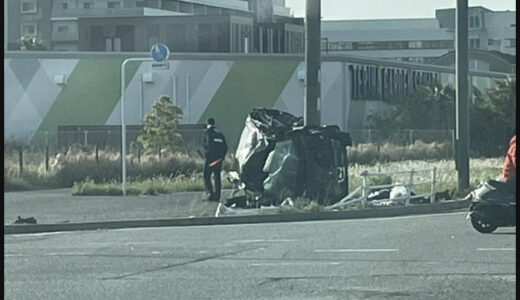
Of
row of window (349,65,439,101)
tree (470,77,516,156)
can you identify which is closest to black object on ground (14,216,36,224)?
tree (470,77,516,156)

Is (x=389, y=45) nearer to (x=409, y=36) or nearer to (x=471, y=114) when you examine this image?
(x=409, y=36)

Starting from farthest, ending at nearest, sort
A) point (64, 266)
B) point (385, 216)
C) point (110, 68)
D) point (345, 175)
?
point (110, 68) < point (345, 175) < point (385, 216) < point (64, 266)

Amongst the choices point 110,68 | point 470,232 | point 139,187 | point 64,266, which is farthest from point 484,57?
point 64,266

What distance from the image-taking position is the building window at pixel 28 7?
83812 mm

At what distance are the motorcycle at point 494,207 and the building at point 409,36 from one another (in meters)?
79.1

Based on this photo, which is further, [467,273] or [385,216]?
[385,216]

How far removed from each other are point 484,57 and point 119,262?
66.9m

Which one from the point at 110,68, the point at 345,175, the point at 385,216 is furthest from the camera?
the point at 110,68

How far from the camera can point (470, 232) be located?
1680cm

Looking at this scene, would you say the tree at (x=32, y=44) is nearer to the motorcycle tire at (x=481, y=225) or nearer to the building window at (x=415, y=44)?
the building window at (x=415, y=44)

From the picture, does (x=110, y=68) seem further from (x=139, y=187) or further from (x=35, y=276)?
(x=35, y=276)

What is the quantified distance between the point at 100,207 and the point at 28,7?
2565 inches

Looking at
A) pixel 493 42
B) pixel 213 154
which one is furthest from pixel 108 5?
pixel 213 154

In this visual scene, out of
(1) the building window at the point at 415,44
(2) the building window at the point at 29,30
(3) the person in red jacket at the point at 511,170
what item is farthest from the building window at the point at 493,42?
(3) the person in red jacket at the point at 511,170
